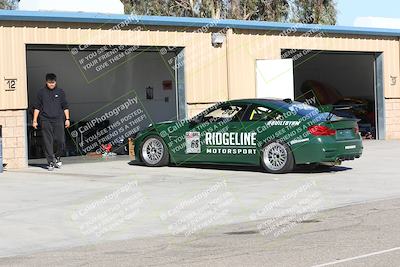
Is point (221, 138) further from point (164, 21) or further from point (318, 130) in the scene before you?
point (164, 21)

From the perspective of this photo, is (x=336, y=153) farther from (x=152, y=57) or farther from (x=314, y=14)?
(x=314, y=14)

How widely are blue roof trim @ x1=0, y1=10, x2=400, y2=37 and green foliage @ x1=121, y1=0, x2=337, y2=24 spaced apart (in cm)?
2038

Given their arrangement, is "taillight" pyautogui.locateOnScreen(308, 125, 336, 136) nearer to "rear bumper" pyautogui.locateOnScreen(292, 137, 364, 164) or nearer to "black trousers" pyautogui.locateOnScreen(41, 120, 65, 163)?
"rear bumper" pyautogui.locateOnScreen(292, 137, 364, 164)

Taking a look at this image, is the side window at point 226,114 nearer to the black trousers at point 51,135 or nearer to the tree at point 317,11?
the black trousers at point 51,135

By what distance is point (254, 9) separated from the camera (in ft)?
141

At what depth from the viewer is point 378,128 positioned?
23.1 m

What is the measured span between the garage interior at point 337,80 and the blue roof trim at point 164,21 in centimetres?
406

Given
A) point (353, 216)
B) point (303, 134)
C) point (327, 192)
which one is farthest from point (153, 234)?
point (303, 134)

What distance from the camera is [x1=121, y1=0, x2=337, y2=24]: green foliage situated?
140ft

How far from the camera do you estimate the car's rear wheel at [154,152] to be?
1491 centimetres
